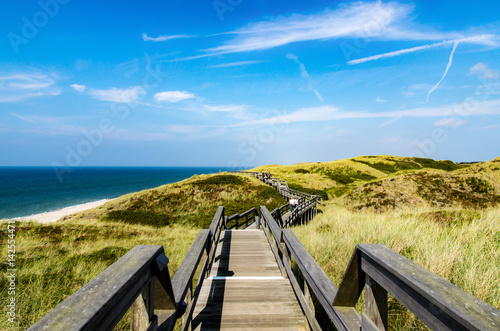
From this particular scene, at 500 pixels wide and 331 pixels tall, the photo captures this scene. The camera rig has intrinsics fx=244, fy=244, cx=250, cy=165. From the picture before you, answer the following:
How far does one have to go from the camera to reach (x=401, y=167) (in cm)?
5375

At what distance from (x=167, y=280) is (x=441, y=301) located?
1597 mm

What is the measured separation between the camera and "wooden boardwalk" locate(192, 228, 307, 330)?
3.15m

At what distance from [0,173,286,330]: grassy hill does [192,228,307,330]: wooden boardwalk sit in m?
1.48

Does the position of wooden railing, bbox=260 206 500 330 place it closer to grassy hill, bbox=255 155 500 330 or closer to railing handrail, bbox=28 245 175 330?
railing handrail, bbox=28 245 175 330

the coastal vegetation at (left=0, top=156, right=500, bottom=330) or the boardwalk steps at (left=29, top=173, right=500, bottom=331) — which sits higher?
the boardwalk steps at (left=29, top=173, right=500, bottom=331)

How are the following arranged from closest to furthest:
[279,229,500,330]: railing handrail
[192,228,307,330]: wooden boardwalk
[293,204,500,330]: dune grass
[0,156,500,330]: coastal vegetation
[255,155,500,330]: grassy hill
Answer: [279,229,500,330]: railing handrail < [293,204,500,330]: dune grass < [255,155,500,330]: grassy hill < [192,228,307,330]: wooden boardwalk < [0,156,500,330]: coastal vegetation

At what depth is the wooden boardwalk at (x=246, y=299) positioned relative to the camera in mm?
3154

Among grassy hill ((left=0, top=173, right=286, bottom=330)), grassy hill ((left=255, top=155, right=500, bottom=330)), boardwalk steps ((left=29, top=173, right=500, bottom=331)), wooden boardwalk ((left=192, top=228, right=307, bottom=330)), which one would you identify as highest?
boardwalk steps ((left=29, top=173, right=500, bottom=331))

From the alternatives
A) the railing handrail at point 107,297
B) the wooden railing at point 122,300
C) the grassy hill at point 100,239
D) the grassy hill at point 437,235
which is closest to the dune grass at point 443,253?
the grassy hill at point 437,235

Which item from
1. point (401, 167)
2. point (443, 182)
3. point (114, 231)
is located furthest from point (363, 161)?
point (114, 231)

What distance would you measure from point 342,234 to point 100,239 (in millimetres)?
10204

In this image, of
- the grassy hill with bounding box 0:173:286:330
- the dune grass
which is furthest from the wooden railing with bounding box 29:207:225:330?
the grassy hill with bounding box 0:173:286:330

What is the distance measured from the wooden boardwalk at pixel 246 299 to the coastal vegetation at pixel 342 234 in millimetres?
1060

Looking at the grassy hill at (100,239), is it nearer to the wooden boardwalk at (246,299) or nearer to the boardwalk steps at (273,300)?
the wooden boardwalk at (246,299)
